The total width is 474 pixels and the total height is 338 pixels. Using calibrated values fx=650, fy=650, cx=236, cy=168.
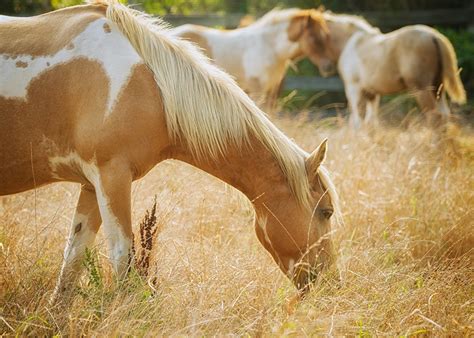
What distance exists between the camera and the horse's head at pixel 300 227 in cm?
308

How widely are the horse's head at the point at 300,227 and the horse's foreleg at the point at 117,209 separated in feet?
2.21

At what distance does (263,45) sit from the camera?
8.57 metres

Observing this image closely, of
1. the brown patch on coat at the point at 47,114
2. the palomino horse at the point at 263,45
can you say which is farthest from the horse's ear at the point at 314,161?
the palomino horse at the point at 263,45

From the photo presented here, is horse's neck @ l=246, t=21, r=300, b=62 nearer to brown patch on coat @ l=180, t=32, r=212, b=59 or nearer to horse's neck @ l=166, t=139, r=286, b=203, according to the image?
brown patch on coat @ l=180, t=32, r=212, b=59

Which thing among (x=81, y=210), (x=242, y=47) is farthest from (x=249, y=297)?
(x=242, y=47)

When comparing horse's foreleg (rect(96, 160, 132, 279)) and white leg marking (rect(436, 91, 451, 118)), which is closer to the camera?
horse's foreleg (rect(96, 160, 132, 279))

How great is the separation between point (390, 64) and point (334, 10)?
4699mm

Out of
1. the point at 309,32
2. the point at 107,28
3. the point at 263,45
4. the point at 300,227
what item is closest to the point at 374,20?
the point at 309,32

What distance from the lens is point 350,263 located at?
340 centimetres

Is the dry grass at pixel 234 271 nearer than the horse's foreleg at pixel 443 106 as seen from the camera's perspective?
Yes

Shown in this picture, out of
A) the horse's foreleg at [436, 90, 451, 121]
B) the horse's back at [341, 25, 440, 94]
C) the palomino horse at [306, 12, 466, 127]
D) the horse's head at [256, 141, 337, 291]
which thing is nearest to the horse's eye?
the horse's head at [256, 141, 337, 291]

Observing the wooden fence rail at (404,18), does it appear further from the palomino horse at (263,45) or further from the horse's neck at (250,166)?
the horse's neck at (250,166)

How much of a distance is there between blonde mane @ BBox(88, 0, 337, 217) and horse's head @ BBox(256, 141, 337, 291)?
0.04 meters

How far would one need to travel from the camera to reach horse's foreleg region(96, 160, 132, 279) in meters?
2.77
